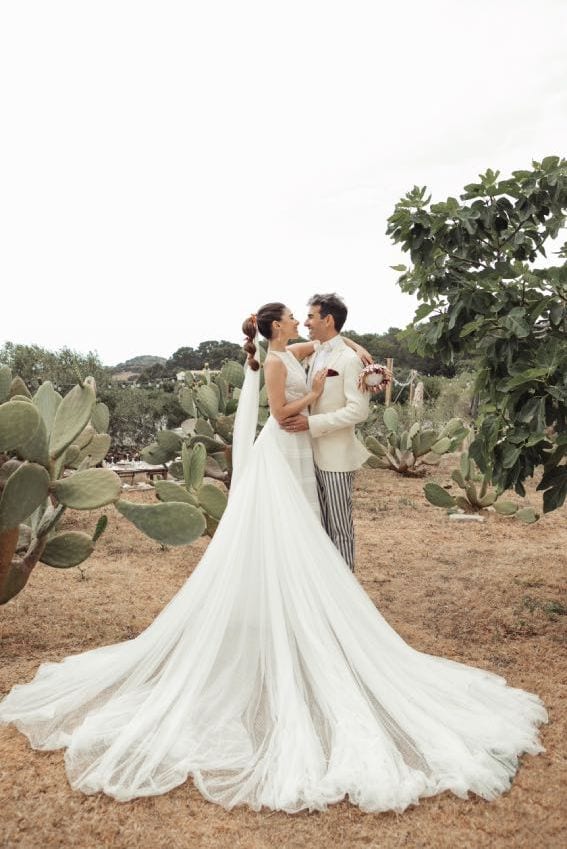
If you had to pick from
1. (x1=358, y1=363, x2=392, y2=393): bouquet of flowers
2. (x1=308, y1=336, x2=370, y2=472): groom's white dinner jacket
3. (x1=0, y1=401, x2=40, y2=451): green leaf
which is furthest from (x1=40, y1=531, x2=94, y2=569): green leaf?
(x1=358, y1=363, x2=392, y2=393): bouquet of flowers

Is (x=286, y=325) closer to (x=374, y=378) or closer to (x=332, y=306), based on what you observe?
(x=332, y=306)

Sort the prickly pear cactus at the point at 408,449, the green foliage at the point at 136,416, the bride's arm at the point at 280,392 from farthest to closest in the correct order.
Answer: the green foliage at the point at 136,416 < the prickly pear cactus at the point at 408,449 < the bride's arm at the point at 280,392

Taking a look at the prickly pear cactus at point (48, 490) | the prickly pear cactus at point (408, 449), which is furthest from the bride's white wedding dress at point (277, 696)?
the prickly pear cactus at point (408, 449)

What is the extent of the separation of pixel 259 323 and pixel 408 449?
7.10 meters

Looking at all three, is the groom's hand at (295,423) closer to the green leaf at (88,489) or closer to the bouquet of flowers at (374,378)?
the bouquet of flowers at (374,378)

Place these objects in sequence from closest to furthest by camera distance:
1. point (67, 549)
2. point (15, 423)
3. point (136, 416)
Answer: point (15, 423) → point (67, 549) → point (136, 416)

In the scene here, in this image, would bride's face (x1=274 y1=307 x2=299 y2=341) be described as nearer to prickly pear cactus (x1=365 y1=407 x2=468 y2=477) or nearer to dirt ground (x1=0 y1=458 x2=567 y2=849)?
dirt ground (x1=0 y1=458 x2=567 y2=849)

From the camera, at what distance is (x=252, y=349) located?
3.57 metres

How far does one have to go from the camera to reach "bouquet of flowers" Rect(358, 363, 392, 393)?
3570 mm

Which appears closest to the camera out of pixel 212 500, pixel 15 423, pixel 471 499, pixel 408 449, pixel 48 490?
pixel 15 423

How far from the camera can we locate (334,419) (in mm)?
3650

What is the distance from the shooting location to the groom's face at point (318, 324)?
3750 millimetres

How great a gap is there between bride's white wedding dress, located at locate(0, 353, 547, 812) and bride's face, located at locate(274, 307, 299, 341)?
12 centimetres

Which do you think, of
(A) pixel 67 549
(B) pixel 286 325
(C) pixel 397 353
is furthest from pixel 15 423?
(C) pixel 397 353
